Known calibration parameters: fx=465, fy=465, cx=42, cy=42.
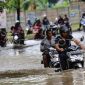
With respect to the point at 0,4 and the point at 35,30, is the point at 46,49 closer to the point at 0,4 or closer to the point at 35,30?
the point at 0,4

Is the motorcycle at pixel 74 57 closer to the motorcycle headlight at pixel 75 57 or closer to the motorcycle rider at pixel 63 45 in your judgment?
the motorcycle headlight at pixel 75 57

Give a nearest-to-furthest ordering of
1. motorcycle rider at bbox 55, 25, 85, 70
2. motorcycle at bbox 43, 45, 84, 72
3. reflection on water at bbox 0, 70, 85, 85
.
A: reflection on water at bbox 0, 70, 85, 85
motorcycle rider at bbox 55, 25, 85, 70
motorcycle at bbox 43, 45, 84, 72

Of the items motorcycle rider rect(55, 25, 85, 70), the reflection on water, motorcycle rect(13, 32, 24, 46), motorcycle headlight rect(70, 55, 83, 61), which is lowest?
motorcycle rect(13, 32, 24, 46)

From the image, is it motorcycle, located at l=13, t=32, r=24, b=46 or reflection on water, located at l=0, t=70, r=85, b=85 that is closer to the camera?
reflection on water, located at l=0, t=70, r=85, b=85

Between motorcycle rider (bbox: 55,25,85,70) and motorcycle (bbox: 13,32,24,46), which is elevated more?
motorcycle rider (bbox: 55,25,85,70)

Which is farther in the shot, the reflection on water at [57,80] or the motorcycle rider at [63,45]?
the motorcycle rider at [63,45]

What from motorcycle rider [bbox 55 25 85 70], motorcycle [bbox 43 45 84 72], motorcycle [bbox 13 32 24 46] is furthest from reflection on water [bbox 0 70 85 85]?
motorcycle [bbox 13 32 24 46]

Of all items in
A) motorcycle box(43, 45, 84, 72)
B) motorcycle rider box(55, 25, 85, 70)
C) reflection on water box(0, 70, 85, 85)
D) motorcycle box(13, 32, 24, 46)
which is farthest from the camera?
motorcycle box(13, 32, 24, 46)

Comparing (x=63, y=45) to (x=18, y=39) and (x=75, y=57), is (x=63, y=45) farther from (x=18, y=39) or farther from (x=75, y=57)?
(x=18, y=39)

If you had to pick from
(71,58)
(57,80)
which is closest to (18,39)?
(71,58)

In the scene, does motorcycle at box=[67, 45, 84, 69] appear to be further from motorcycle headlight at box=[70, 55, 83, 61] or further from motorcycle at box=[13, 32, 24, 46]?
motorcycle at box=[13, 32, 24, 46]

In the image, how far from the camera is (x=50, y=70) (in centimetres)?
1461

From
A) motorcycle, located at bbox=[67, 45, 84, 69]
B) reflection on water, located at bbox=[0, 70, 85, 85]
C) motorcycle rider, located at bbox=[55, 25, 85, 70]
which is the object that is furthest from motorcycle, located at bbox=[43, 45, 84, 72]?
reflection on water, located at bbox=[0, 70, 85, 85]

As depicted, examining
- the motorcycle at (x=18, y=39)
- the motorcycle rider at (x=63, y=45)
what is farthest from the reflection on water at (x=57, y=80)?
the motorcycle at (x=18, y=39)
